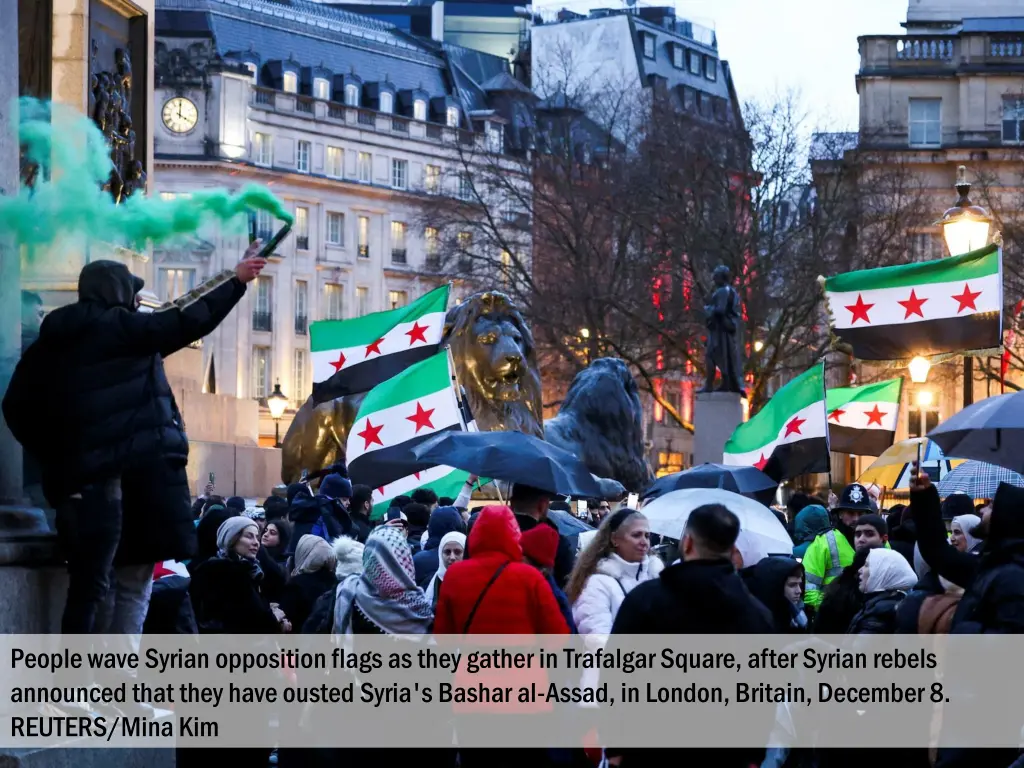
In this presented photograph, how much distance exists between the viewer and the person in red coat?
7707 mm

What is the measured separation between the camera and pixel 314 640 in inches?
349

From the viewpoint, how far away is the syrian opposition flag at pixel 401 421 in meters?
15.5

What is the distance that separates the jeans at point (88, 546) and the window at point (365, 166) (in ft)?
236

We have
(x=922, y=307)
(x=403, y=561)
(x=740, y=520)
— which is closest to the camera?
(x=403, y=561)

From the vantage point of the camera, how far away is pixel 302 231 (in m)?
77.5

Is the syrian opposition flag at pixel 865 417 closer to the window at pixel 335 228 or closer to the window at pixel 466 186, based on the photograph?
the window at pixel 466 186

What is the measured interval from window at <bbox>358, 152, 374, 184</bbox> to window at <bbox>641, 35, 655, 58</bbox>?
16.0 metres

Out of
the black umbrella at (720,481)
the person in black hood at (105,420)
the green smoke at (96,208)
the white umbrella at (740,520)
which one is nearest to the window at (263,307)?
the black umbrella at (720,481)

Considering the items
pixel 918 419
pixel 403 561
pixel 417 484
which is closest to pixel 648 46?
pixel 918 419

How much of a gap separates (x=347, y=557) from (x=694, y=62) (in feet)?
290

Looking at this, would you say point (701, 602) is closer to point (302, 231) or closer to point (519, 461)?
point (519, 461)

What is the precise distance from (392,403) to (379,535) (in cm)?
737

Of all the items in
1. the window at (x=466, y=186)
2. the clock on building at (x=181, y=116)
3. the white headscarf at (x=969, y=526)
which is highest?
the clock on building at (x=181, y=116)

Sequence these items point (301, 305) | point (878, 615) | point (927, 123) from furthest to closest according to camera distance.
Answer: point (301, 305), point (927, 123), point (878, 615)
